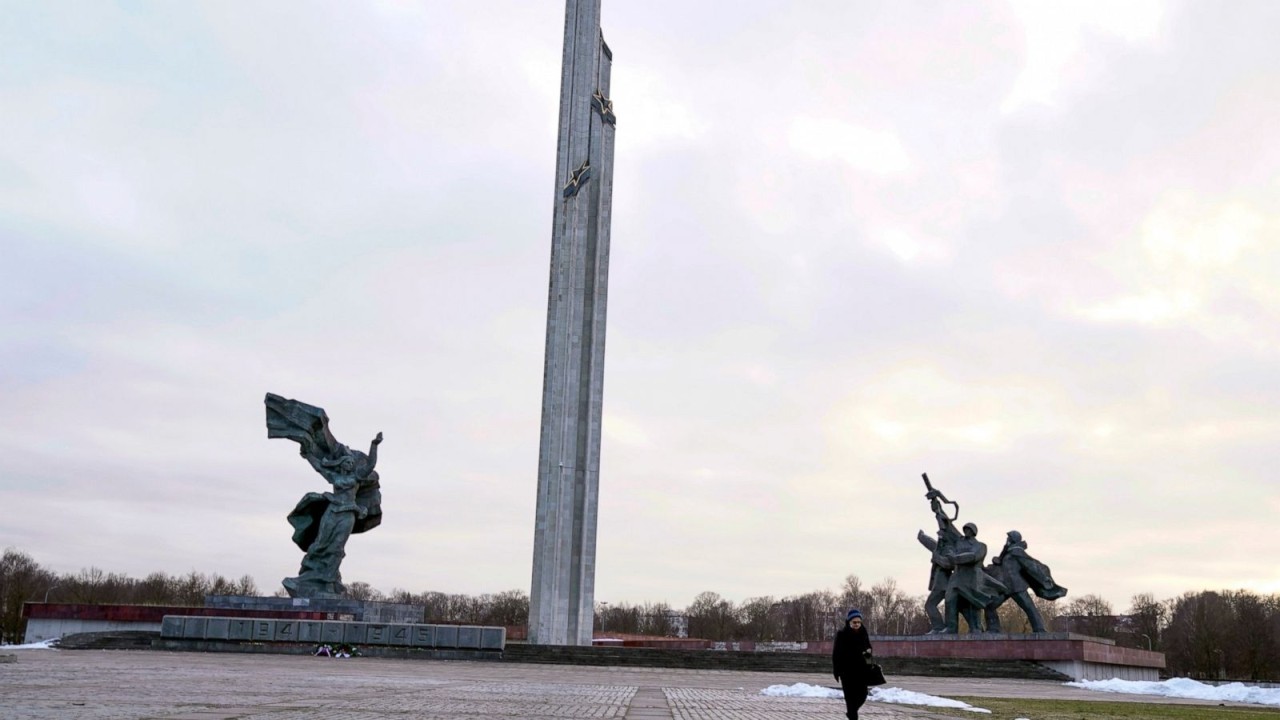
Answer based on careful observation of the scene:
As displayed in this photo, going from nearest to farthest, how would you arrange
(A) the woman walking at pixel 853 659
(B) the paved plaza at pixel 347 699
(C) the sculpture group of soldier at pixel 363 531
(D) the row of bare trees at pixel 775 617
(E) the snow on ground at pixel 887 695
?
(B) the paved plaza at pixel 347 699 → (A) the woman walking at pixel 853 659 → (E) the snow on ground at pixel 887 695 → (C) the sculpture group of soldier at pixel 363 531 → (D) the row of bare trees at pixel 775 617

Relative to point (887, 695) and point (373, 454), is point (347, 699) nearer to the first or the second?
point (887, 695)

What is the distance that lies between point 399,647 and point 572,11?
98.7ft

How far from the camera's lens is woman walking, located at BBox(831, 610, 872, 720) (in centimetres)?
760

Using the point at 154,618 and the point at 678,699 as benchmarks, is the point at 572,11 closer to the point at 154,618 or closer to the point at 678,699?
the point at 154,618

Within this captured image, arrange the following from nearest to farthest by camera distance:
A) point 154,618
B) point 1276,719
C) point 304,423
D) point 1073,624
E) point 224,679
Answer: point 1276,719 < point 224,679 < point 154,618 < point 304,423 < point 1073,624

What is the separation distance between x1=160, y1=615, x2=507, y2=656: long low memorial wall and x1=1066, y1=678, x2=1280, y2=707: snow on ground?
12.8 meters

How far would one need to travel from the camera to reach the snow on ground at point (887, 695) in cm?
1117

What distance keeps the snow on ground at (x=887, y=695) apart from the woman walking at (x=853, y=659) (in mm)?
3158

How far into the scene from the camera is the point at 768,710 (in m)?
9.34

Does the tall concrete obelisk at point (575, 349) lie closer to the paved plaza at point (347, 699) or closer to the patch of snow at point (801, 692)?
the patch of snow at point (801, 692)

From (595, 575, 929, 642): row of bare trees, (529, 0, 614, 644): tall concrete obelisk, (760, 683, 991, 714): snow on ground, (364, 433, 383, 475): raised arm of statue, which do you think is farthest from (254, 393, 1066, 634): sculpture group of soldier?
(595, 575, 929, 642): row of bare trees

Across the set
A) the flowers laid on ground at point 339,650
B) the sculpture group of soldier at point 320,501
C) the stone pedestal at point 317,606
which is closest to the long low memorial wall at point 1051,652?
the flowers laid on ground at point 339,650

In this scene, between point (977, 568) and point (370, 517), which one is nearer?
point (977, 568)

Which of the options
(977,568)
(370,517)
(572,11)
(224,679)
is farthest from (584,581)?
(224,679)
